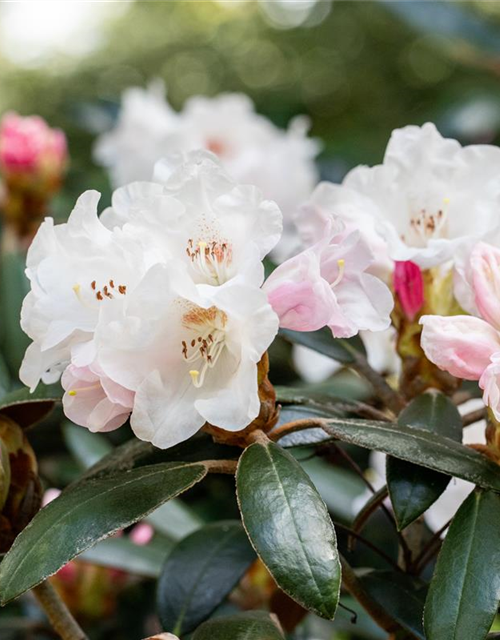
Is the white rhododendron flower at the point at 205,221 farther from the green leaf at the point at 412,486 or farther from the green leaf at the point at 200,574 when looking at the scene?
the green leaf at the point at 200,574

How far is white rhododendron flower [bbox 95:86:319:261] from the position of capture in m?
1.92

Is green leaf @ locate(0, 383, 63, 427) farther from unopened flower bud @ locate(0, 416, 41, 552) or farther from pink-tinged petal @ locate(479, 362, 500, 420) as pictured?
pink-tinged petal @ locate(479, 362, 500, 420)

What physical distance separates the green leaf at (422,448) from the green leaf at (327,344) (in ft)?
0.77

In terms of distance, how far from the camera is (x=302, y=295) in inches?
26.7

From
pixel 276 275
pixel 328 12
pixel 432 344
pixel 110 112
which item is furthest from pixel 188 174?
pixel 328 12

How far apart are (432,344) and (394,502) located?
13 centimetres

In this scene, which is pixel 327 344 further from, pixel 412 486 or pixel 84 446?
pixel 84 446

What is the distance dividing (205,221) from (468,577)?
1.06ft

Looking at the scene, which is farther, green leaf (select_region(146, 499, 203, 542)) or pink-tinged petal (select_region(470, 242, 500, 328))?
green leaf (select_region(146, 499, 203, 542))

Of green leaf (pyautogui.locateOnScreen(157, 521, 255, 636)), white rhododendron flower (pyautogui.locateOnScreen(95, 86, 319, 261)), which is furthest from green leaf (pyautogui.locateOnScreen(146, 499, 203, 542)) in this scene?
white rhododendron flower (pyautogui.locateOnScreen(95, 86, 319, 261))

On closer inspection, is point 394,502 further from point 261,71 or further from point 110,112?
point 261,71

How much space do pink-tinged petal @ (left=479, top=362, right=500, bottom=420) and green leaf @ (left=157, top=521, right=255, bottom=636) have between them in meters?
0.34

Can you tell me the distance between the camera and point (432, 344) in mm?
715

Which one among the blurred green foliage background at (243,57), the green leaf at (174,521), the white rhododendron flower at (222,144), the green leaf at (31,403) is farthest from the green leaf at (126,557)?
the blurred green foliage background at (243,57)
